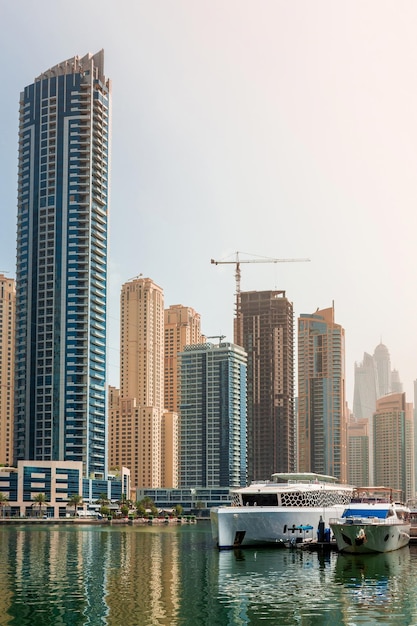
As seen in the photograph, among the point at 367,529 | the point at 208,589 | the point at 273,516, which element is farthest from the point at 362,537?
the point at 208,589

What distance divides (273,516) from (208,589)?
4204 centimetres

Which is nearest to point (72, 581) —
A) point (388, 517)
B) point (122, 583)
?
point (122, 583)

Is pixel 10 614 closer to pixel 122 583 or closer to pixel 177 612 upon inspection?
pixel 177 612

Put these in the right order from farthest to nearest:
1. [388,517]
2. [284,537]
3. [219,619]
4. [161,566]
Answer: [284,537] < [388,517] < [161,566] < [219,619]

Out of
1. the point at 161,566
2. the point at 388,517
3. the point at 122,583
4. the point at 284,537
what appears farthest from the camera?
the point at 284,537

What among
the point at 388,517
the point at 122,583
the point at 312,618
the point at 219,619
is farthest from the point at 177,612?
the point at 388,517

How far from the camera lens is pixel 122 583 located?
204ft

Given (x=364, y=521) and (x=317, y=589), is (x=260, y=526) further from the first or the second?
(x=317, y=589)

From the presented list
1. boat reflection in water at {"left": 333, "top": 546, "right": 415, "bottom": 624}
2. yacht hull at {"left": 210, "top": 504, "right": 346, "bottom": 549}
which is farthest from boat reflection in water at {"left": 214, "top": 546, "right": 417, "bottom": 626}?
yacht hull at {"left": 210, "top": 504, "right": 346, "bottom": 549}

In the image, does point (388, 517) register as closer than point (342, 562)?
No

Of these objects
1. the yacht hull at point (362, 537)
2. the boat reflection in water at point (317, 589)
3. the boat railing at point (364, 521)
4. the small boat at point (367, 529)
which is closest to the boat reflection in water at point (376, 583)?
the boat reflection in water at point (317, 589)

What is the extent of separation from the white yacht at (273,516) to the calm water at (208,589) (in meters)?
6.85

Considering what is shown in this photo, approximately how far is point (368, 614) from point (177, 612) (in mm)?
10307

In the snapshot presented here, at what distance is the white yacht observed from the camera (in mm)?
97062
